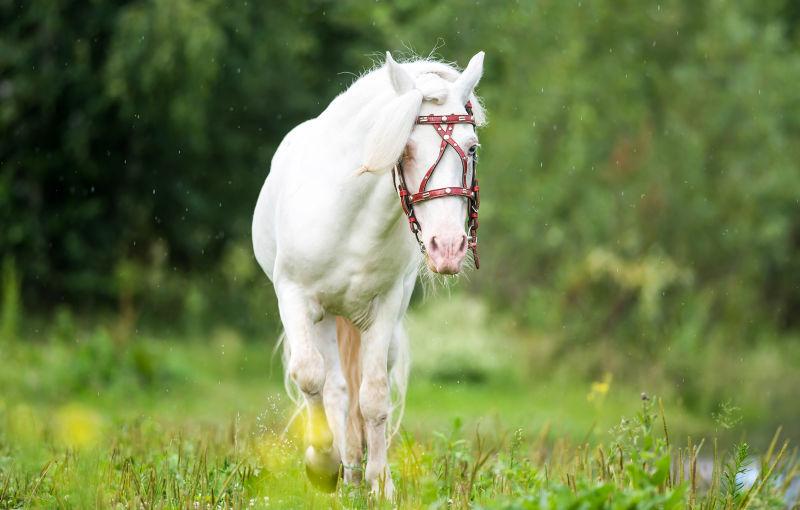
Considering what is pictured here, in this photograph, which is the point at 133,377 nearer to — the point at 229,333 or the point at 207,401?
the point at 207,401

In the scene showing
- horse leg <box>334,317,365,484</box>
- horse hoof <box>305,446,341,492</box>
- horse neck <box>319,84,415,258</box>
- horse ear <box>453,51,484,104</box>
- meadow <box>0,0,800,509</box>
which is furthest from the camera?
meadow <box>0,0,800,509</box>


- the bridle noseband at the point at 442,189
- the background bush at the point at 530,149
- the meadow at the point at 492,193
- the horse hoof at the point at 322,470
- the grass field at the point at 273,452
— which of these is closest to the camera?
the grass field at the point at 273,452

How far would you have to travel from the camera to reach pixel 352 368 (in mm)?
6941

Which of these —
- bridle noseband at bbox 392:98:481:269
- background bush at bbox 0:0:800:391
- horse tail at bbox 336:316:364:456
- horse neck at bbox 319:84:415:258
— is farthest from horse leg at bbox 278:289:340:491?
background bush at bbox 0:0:800:391

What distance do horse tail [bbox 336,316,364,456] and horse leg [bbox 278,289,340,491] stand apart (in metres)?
0.38

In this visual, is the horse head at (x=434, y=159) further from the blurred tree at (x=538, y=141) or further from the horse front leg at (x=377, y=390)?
the blurred tree at (x=538, y=141)

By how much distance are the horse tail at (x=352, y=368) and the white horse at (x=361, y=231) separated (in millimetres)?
11

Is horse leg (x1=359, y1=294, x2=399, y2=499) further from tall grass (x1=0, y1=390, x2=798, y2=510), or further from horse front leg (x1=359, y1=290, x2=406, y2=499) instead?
tall grass (x1=0, y1=390, x2=798, y2=510)

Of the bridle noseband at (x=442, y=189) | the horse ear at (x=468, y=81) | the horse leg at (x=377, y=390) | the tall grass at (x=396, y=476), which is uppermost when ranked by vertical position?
the horse ear at (x=468, y=81)

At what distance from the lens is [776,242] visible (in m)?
19.0

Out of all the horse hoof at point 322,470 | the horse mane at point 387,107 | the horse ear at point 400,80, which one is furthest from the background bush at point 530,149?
the horse ear at point 400,80

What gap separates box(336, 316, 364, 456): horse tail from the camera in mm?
6762

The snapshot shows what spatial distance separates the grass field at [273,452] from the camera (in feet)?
16.7

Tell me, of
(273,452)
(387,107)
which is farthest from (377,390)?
(387,107)
